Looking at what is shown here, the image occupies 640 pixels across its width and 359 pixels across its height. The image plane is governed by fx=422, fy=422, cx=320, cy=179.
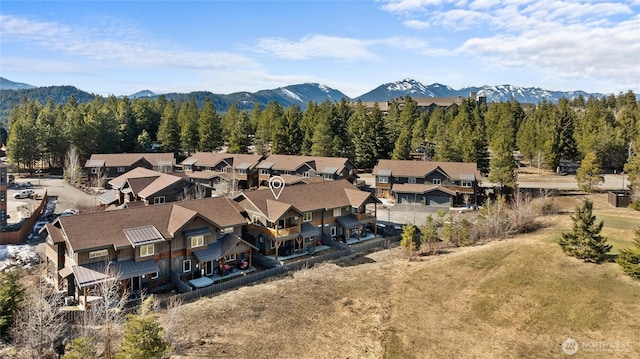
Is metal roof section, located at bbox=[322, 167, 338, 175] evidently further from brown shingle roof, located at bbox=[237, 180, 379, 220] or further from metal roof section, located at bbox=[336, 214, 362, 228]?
metal roof section, located at bbox=[336, 214, 362, 228]

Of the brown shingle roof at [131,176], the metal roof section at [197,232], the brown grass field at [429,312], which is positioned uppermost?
the brown shingle roof at [131,176]

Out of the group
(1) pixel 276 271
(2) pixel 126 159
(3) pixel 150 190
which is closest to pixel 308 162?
(3) pixel 150 190

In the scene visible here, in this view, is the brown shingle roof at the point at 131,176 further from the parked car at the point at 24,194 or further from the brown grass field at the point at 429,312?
the brown grass field at the point at 429,312

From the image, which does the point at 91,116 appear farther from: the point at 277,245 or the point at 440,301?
the point at 440,301

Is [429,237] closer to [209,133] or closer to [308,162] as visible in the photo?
[308,162]

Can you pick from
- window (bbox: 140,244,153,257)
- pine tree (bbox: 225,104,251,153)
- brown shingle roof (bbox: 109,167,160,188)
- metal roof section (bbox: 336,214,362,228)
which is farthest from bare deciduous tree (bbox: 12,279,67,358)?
pine tree (bbox: 225,104,251,153)

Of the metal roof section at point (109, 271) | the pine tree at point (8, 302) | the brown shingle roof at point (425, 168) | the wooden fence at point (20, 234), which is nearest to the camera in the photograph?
the pine tree at point (8, 302)

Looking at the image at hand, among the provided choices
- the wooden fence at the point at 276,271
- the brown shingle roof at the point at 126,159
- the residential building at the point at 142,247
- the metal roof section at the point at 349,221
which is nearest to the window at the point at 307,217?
the metal roof section at the point at 349,221
